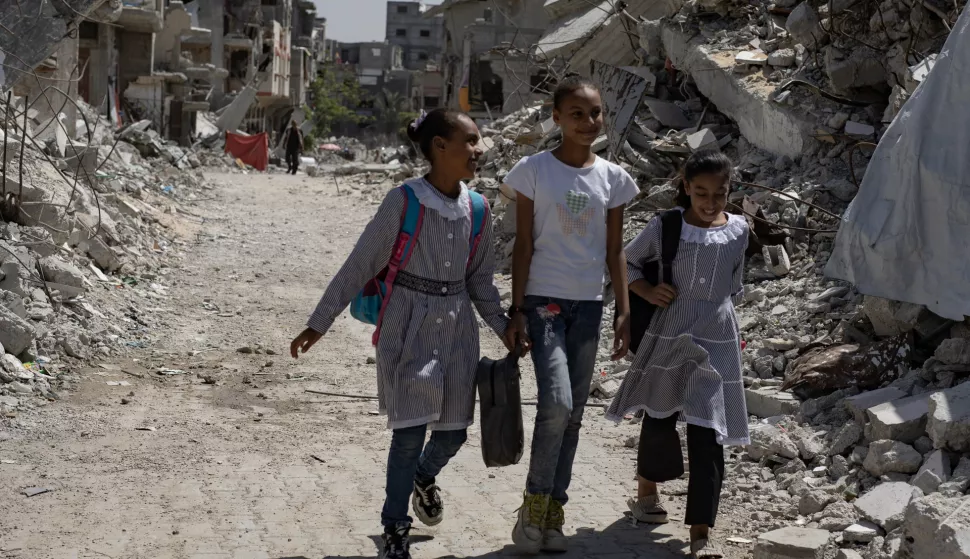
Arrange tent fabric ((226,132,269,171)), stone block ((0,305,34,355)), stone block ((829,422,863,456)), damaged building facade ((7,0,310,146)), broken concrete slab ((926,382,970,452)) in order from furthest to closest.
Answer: tent fabric ((226,132,269,171)) < damaged building facade ((7,0,310,146)) < stone block ((0,305,34,355)) < stone block ((829,422,863,456)) < broken concrete slab ((926,382,970,452))

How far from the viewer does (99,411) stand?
550cm

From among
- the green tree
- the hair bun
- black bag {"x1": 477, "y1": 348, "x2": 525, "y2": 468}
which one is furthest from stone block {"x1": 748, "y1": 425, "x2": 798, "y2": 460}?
the green tree

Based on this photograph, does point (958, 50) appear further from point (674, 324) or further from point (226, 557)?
point (226, 557)

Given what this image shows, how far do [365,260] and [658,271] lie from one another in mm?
1072

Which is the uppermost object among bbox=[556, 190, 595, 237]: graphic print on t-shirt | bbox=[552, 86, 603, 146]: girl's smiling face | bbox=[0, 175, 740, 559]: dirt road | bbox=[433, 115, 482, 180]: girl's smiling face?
bbox=[552, 86, 603, 146]: girl's smiling face

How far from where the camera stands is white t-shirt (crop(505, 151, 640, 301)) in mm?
3496

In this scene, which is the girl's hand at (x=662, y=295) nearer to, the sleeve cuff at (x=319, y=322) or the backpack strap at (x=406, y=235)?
the backpack strap at (x=406, y=235)

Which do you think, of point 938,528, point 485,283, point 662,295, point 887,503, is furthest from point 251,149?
point 938,528

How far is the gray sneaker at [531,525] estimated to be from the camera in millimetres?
3557

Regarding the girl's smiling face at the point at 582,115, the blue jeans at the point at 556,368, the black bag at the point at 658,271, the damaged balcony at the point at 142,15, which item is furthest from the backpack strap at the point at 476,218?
the damaged balcony at the point at 142,15

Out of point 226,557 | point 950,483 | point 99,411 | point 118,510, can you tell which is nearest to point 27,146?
point 99,411

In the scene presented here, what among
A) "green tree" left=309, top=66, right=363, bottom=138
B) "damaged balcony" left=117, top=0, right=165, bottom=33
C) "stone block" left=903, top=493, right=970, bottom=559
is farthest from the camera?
"green tree" left=309, top=66, right=363, bottom=138

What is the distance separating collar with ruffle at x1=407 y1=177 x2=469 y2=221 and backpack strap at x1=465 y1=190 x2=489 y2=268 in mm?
48

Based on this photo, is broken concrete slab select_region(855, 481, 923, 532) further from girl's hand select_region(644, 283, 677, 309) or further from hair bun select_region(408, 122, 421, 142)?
hair bun select_region(408, 122, 421, 142)
